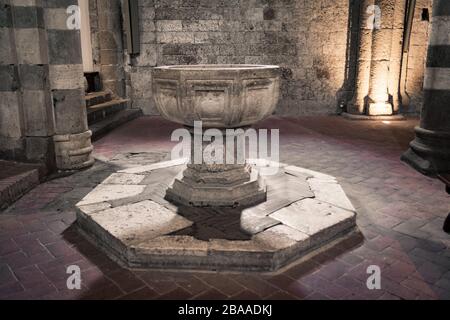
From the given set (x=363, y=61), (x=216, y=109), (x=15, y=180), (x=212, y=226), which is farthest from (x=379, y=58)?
(x=15, y=180)

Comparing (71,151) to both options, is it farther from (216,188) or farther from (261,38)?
(261,38)

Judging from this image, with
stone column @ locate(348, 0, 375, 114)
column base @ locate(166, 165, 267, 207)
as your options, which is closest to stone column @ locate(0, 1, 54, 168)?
column base @ locate(166, 165, 267, 207)

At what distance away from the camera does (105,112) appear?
8.23 meters

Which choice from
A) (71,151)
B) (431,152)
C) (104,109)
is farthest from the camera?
(104,109)

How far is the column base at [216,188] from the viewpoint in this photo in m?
3.56

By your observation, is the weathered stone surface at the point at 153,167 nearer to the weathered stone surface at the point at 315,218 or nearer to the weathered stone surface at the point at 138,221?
the weathered stone surface at the point at 138,221

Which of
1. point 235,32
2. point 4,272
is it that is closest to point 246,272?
point 4,272

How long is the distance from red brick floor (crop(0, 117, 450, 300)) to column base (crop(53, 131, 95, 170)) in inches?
8.7

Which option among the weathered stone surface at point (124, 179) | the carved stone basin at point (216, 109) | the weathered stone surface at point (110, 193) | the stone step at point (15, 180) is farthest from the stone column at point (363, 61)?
the stone step at point (15, 180)

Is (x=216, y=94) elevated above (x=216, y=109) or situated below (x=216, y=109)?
above

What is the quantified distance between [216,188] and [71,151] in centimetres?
241

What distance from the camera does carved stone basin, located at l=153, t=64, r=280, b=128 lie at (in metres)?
3.30

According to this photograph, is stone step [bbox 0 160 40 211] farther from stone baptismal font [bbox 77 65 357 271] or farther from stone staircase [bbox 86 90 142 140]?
stone staircase [bbox 86 90 142 140]

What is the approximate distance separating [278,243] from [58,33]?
3.79m
